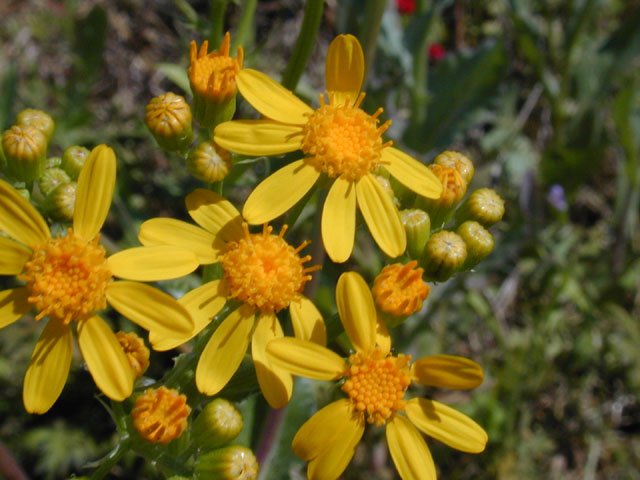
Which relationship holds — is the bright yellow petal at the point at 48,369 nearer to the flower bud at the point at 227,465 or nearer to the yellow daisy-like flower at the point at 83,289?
the yellow daisy-like flower at the point at 83,289

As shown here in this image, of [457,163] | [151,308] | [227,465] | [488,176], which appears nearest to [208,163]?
[151,308]

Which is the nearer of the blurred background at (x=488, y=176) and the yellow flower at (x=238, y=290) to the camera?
the yellow flower at (x=238, y=290)

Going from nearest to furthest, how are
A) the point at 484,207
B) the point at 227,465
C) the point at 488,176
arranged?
the point at 227,465 < the point at 484,207 < the point at 488,176

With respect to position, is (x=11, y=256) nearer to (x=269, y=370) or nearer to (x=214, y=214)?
(x=214, y=214)

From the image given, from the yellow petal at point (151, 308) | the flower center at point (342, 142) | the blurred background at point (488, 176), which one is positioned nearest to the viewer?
the yellow petal at point (151, 308)

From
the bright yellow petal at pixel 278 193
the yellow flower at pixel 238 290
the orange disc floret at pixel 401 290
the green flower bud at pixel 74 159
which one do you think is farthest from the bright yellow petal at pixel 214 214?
the orange disc floret at pixel 401 290

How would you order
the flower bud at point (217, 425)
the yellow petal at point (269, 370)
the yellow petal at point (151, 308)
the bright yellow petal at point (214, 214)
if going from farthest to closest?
1. the bright yellow petal at point (214, 214)
2. the flower bud at point (217, 425)
3. the yellow petal at point (269, 370)
4. the yellow petal at point (151, 308)
